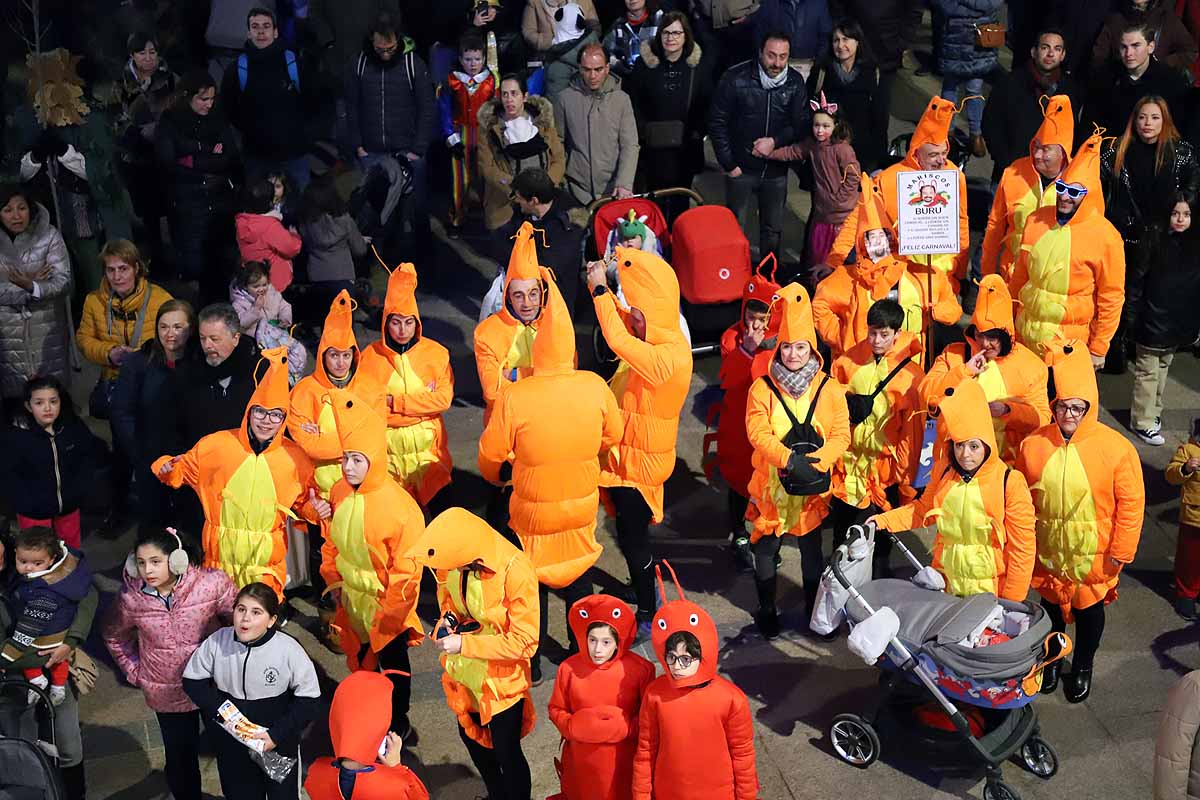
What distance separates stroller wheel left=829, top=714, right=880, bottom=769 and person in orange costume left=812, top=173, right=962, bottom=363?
2.50 m

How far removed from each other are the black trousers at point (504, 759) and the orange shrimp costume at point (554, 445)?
3.89 ft

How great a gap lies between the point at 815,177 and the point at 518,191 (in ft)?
7.99

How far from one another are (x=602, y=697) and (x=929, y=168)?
16.5ft

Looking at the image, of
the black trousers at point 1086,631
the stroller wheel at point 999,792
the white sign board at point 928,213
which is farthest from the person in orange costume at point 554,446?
the white sign board at point 928,213

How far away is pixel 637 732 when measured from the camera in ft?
24.6

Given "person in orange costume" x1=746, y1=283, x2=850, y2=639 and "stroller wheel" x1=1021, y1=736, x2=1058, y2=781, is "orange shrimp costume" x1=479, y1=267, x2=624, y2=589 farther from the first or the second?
"stroller wheel" x1=1021, y1=736, x2=1058, y2=781

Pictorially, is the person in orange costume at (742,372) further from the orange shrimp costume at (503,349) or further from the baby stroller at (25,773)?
the baby stroller at (25,773)

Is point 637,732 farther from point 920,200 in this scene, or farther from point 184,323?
point 920,200

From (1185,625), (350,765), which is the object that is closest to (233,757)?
(350,765)

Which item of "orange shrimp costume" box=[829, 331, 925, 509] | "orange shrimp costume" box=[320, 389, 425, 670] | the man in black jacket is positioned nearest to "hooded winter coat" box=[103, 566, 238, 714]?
"orange shrimp costume" box=[320, 389, 425, 670]

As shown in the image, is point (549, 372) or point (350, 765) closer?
point (350, 765)

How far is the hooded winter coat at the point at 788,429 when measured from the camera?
29.5 ft

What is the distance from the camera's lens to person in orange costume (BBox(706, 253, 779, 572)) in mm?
9773

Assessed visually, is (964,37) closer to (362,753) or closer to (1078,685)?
(1078,685)
